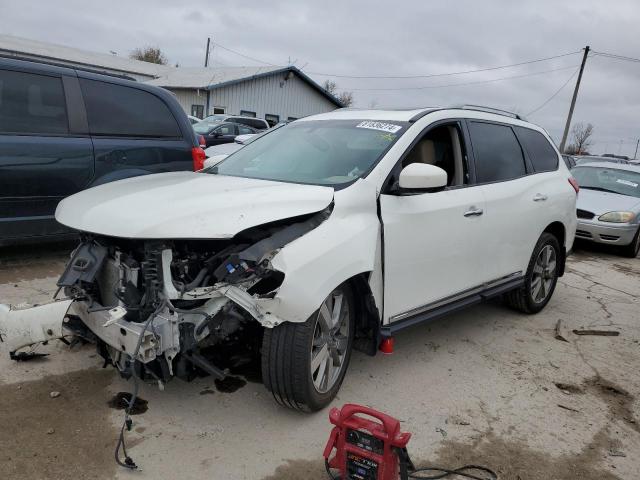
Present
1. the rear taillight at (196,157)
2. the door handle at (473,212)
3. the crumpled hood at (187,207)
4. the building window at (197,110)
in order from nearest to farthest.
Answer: the crumpled hood at (187,207)
the door handle at (473,212)
the rear taillight at (196,157)
the building window at (197,110)

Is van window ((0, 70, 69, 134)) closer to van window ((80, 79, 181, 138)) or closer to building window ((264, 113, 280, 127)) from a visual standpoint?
van window ((80, 79, 181, 138))

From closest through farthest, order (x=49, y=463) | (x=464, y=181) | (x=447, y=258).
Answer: (x=49, y=463)
(x=447, y=258)
(x=464, y=181)

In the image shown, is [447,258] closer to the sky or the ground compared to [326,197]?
closer to the ground

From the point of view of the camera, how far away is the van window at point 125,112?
521 centimetres

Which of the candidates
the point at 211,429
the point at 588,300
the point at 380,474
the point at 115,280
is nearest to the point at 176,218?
the point at 115,280

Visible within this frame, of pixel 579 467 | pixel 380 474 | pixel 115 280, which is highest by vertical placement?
pixel 115 280

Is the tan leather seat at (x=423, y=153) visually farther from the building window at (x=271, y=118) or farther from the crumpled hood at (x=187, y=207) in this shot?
the building window at (x=271, y=118)

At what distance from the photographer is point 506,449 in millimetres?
2904

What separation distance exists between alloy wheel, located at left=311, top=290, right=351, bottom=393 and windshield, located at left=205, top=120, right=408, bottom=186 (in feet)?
2.43

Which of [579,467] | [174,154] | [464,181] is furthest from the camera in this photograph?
[174,154]

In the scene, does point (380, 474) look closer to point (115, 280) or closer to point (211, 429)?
point (211, 429)

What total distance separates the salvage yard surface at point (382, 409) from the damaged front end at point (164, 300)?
1.06 feet

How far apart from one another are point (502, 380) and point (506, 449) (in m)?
0.92

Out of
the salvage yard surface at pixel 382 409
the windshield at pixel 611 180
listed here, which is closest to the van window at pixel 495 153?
the salvage yard surface at pixel 382 409
